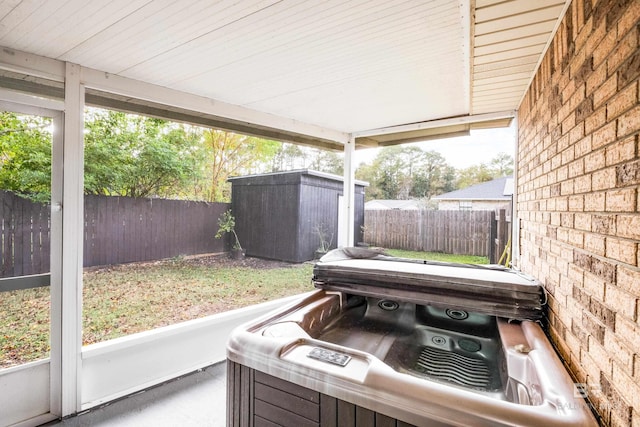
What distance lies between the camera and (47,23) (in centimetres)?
170

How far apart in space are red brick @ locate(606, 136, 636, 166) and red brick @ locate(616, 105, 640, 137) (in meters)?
0.02

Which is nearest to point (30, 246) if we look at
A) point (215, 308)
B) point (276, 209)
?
point (215, 308)

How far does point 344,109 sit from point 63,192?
2617 mm

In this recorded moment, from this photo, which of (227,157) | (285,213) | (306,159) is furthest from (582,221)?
(306,159)

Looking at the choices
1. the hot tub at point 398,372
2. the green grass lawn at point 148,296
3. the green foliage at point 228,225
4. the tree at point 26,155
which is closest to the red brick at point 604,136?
the hot tub at point 398,372

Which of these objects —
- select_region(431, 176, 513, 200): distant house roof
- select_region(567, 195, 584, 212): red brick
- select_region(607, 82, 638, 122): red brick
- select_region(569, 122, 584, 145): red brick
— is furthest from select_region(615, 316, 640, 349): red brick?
select_region(431, 176, 513, 200): distant house roof

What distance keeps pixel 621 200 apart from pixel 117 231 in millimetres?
6278

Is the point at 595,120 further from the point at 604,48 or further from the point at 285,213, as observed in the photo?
the point at 285,213

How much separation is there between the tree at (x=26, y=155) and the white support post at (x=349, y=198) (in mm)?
3283

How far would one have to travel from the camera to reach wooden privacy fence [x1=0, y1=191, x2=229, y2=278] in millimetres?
2283

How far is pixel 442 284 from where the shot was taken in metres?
1.94

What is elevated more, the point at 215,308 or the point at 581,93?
the point at 581,93

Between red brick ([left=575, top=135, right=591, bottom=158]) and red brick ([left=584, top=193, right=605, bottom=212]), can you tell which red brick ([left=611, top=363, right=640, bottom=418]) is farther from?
red brick ([left=575, top=135, right=591, bottom=158])

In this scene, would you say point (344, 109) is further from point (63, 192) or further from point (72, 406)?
point (72, 406)
